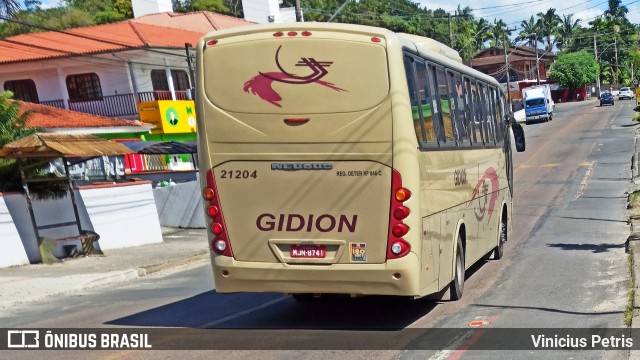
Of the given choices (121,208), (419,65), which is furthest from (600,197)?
(419,65)

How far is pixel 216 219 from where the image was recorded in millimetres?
10219

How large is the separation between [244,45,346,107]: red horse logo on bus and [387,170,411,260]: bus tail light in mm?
1272

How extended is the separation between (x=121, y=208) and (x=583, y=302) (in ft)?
53.7

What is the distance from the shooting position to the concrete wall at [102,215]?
21000 millimetres

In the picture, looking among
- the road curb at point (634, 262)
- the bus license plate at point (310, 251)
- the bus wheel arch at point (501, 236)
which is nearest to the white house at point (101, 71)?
the road curb at point (634, 262)

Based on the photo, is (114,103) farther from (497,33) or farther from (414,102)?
(497,33)

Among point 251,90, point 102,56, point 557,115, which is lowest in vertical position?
point 557,115

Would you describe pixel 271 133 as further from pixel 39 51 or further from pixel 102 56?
pixel 39 51

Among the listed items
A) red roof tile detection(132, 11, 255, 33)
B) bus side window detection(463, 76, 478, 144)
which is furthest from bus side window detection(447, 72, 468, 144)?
red roof tile detection(132, 11, 255, 33)

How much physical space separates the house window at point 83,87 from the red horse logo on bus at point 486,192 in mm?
30130

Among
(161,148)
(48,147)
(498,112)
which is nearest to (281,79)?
(498,112)

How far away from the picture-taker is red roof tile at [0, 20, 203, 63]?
41438 mm

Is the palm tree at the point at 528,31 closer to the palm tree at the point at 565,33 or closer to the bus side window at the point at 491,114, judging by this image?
the palm tree at the point at 565,33

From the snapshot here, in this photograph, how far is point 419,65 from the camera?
10719mm
